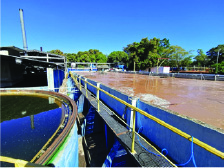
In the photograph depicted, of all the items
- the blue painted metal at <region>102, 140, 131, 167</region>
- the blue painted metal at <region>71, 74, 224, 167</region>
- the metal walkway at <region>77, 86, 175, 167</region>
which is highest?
the blue painted metal at <region>71, 74, 224, 167</region>

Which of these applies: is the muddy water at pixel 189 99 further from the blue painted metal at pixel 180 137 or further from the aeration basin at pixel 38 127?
the aeration basin at pixel 38 127

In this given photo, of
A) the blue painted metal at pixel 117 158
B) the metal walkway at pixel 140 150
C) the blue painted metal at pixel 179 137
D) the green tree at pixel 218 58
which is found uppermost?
the green tree at pixel 218 58

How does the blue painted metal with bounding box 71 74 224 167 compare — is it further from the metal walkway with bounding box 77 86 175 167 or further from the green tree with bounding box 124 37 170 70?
the green tree with bounding box 124 37 170 70

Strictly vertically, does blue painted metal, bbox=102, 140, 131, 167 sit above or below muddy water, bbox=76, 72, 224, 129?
below

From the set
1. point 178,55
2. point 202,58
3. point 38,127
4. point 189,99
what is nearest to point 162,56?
point 178,55

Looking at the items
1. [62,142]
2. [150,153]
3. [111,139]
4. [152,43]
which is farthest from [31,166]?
[152,43]

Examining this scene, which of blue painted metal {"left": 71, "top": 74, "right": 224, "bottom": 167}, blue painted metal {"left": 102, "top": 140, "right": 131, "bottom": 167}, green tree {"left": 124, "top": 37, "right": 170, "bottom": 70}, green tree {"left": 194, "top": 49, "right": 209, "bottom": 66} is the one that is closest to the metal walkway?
blue painted metal {"left": 71, "top": 74, "right": 224, "bottom": 167}

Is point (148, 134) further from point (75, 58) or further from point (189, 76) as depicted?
point (75, 58)

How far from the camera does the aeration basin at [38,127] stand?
2.60 metres

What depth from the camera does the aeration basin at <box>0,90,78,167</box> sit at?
2602 mm

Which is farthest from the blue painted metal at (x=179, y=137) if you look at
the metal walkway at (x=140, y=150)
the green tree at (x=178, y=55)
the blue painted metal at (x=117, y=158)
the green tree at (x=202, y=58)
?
the green tree at (x=202, y=58)

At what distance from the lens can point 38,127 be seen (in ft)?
15.7

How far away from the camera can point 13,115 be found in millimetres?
6320

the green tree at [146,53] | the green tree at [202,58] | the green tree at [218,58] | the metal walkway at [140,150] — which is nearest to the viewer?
the metal walkway at [140,150]
